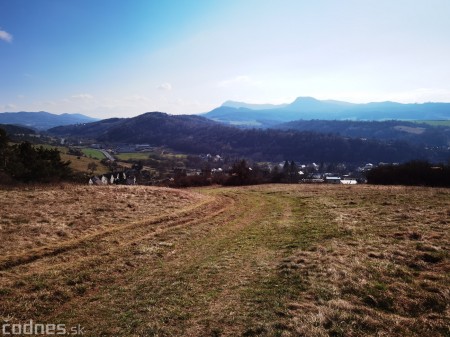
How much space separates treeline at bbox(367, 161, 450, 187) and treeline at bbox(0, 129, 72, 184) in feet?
181

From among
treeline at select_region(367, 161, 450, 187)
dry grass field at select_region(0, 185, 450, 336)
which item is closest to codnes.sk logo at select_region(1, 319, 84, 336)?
dry grass field at select_region(0, 185, 450, 336)

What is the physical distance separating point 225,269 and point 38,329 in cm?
776

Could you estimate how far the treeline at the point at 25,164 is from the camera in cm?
5062

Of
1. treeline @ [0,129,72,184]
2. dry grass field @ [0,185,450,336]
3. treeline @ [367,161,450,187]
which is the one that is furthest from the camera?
treeline @ [0,129,72,184]

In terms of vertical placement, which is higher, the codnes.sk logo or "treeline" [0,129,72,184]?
"treeline" [0,129,72,184]

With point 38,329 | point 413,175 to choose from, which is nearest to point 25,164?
point 38,329

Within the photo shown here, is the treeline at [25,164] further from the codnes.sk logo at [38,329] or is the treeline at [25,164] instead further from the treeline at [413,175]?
the treeline at [413,175]

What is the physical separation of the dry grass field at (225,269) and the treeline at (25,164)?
26.5 metres

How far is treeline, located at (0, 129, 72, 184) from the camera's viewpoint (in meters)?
50.6

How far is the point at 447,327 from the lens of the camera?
8.59 meters

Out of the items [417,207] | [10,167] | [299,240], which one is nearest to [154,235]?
[299,240]

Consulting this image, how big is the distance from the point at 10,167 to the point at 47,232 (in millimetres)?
39527

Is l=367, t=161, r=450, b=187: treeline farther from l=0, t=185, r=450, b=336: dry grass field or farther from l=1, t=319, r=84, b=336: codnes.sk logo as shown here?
l=1, t=319, r=84, b=336: codnes.sk logo

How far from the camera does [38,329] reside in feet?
33.0
